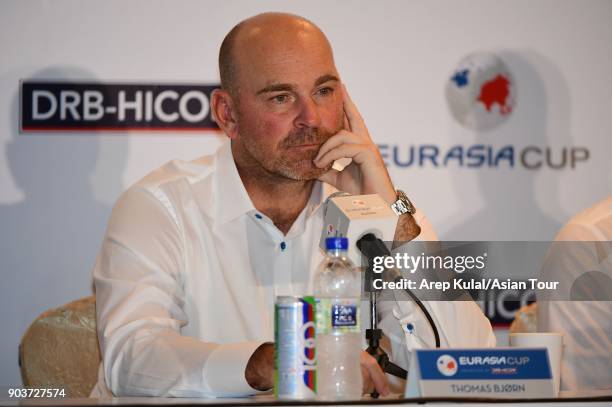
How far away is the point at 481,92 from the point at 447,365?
7.30ft

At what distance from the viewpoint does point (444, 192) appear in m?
3.60

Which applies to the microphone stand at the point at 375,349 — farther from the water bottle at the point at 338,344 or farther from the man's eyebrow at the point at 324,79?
the man's eyebrow at the point at 324,79

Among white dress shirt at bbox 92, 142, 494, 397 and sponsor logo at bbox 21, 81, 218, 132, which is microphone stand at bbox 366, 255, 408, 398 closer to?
white dress shirt at bbox 92, 142, 494, 397

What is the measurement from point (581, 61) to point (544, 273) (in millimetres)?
1262

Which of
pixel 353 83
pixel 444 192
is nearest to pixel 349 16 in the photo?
pixel 353 83

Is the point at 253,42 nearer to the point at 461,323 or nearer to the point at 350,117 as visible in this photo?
the point at 350,117

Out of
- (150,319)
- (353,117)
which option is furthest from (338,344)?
(353,117)

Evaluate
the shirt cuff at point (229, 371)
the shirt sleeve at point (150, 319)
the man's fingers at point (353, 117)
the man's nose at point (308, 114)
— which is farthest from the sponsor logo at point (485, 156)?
the shirt cuff at point (229, 371)

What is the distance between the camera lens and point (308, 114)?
8.54 ft

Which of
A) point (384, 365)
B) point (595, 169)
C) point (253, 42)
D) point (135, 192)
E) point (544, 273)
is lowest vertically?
point (384, 365)

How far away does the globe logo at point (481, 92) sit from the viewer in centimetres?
362

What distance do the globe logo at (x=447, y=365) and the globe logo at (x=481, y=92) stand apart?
7.02 ft

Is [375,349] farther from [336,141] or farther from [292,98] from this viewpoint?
[292,98]

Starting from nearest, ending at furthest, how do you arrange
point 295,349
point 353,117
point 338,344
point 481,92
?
point 295,349 < point 338,344 < point 353,117 < point 481,92
